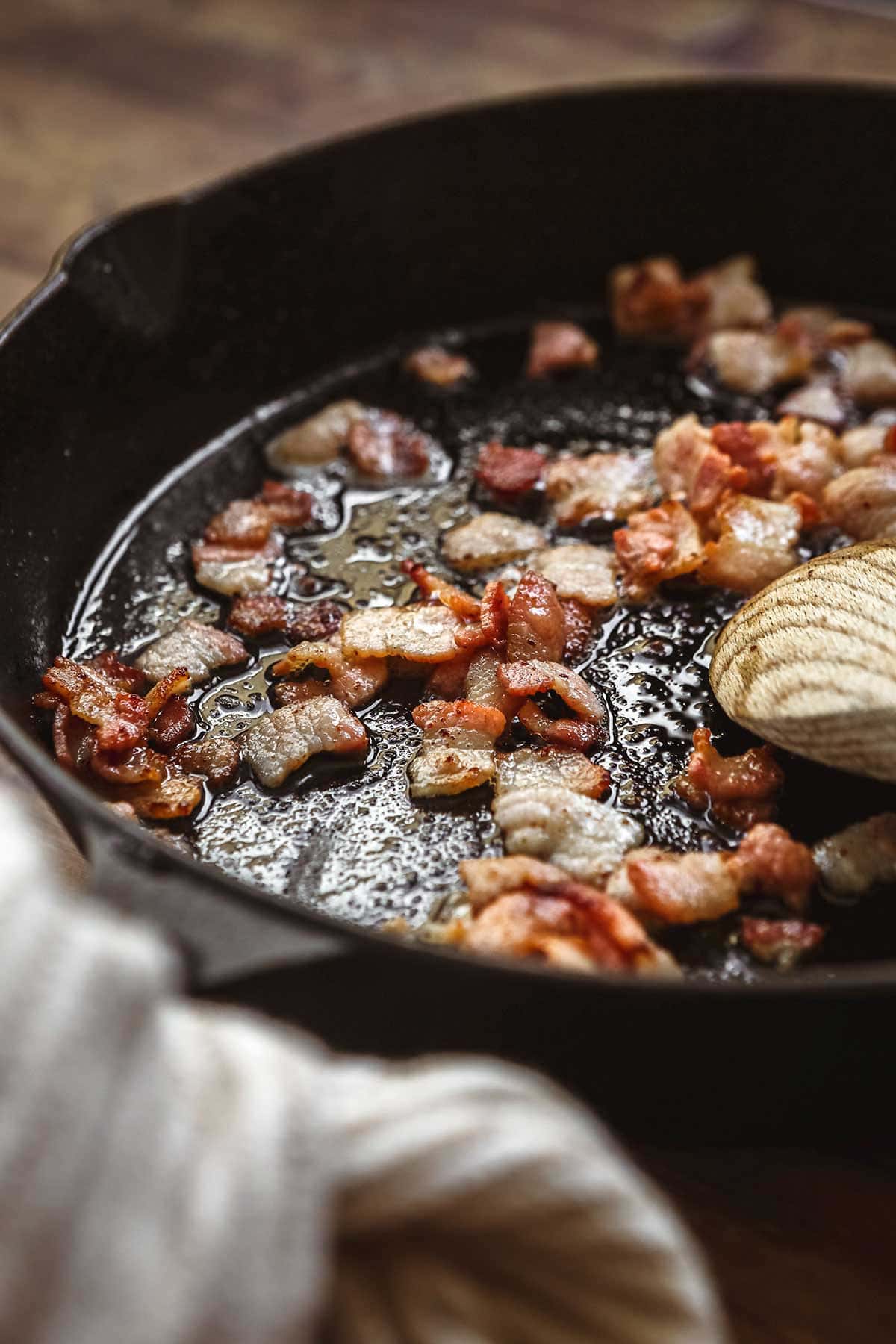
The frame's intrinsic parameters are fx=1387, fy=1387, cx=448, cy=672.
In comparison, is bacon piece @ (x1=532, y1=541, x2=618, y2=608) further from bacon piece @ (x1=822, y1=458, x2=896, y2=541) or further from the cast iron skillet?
the cast iron skillet

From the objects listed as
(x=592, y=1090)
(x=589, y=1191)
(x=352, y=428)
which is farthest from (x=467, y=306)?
(x=589, y=1191)

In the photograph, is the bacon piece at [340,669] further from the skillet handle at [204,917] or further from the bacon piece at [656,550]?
the skillet handle at [204,917]

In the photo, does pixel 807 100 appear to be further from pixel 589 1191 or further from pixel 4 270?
pixel 589 1191

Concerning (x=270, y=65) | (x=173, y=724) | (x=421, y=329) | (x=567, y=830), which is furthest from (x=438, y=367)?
(x=270, y=65)

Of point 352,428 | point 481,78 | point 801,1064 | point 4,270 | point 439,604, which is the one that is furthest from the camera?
point 481,78

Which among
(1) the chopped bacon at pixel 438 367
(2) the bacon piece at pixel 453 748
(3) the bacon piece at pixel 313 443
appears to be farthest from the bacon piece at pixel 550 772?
(1) the chopped bacon at pixel 438 367

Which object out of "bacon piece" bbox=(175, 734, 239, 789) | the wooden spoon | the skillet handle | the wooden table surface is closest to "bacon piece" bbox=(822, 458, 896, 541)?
the wooden spoon
